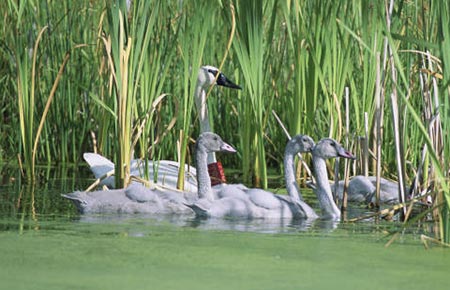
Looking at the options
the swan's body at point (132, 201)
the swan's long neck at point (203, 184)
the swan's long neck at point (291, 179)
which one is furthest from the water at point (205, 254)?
the swan's long neck at point (291, 179)

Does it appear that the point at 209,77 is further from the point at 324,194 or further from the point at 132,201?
the point at 132,201

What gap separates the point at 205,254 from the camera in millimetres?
5043

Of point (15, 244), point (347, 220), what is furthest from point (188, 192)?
point (15, 244)

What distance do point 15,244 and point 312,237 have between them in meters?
1.44

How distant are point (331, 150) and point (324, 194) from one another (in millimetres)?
287

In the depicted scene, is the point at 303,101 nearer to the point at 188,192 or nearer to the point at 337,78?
the point at 337,78

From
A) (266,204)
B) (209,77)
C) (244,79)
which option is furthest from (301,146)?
(209,77)

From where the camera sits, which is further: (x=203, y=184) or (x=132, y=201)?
(x=203, y=184)

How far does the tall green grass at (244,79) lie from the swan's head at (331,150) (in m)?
0.27

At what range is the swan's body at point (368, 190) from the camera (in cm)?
750

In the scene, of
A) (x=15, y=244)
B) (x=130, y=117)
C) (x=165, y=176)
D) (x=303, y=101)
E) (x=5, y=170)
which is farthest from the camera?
(x=5, y=170)

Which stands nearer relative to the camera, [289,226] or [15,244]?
[15,244]

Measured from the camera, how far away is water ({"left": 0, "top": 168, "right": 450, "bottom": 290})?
4.40 m

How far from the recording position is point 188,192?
718cm
